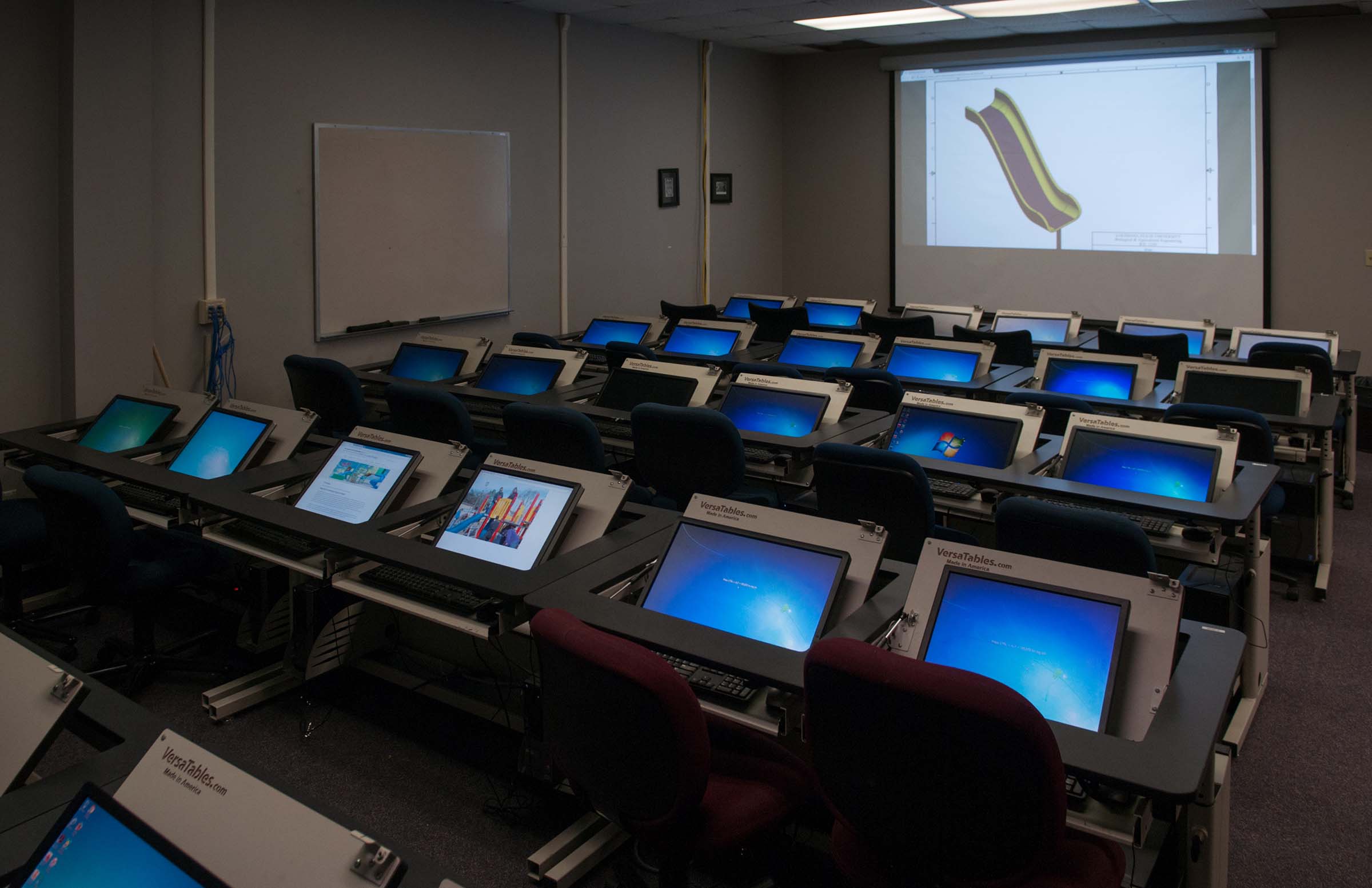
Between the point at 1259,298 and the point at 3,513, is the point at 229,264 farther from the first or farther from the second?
the point at 1259,298

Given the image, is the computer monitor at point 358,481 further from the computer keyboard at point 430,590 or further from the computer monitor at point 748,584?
the computer monitor at point 748,584

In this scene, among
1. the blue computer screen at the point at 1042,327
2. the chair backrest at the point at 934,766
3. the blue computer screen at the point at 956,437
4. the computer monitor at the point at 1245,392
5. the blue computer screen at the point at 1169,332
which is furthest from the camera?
the blue computer screen at the point at 1042,327

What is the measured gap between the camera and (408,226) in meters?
6.89

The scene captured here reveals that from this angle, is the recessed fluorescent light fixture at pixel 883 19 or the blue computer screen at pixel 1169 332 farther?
the recessed fluorescent light fixture at pixel 883 19

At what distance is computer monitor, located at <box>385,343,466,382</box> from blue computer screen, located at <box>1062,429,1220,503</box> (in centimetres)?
347

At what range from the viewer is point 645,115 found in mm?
8805

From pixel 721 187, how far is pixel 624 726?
27.7 ft

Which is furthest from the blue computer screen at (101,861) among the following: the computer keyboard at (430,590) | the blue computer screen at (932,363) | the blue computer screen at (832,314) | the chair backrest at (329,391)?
the blue computer screen at (832,314)

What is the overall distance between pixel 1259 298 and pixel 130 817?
8951 mm

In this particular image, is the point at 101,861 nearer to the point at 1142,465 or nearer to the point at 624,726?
the point at 624,726

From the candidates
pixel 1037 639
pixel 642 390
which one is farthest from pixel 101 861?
pixel 642 390

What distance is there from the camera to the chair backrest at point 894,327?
711 cm

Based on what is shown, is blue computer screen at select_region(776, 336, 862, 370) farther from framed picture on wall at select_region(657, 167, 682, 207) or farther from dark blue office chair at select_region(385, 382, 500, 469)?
framed picture on wall at select_region(657, 167, 682, 207)

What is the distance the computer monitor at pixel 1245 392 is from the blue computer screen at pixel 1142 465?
1.29 metres
